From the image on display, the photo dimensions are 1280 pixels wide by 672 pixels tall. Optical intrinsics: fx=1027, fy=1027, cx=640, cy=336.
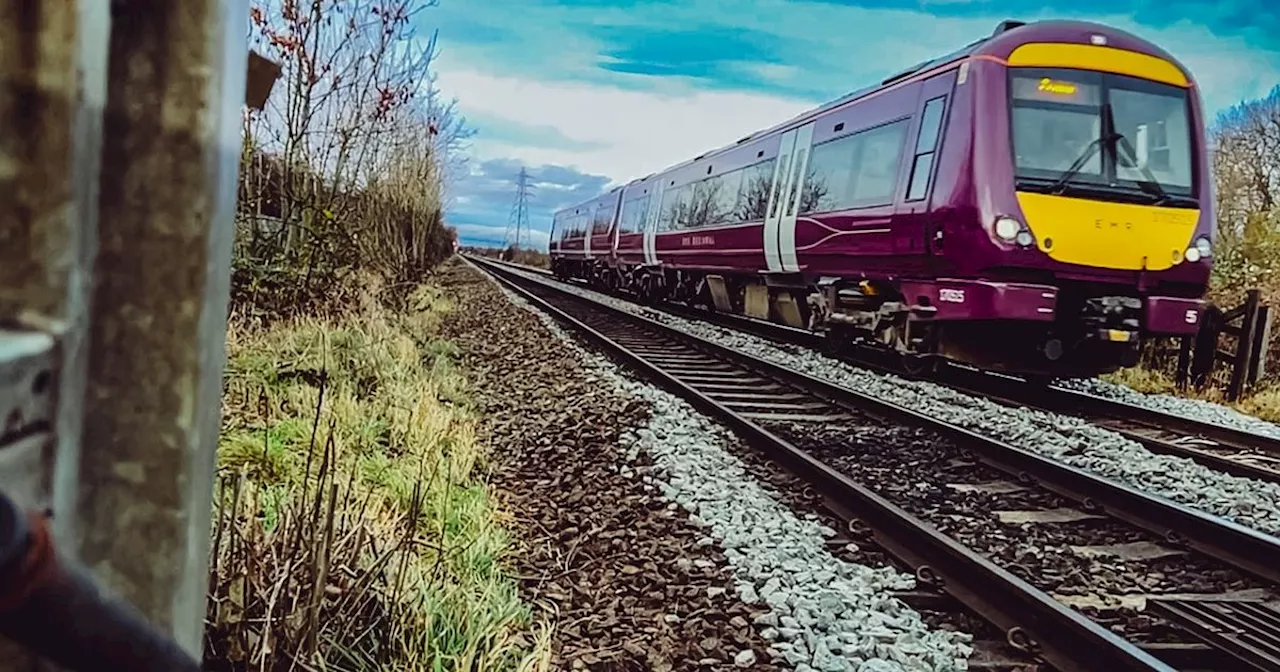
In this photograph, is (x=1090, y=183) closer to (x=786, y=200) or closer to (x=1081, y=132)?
(x=1081, y=132)

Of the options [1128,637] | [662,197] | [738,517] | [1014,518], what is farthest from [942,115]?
[662,197]

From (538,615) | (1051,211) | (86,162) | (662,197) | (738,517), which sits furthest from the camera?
(662,197)

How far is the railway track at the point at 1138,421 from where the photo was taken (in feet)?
20.0

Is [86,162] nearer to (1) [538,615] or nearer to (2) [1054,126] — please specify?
(1) [538,615]

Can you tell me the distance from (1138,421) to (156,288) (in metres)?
7.92

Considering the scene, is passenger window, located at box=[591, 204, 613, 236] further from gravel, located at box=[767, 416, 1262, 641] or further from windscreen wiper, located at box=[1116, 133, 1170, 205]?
gravel, located at box=[767, 416, 1262, 641]

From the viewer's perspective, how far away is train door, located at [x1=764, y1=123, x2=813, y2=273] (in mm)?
11234

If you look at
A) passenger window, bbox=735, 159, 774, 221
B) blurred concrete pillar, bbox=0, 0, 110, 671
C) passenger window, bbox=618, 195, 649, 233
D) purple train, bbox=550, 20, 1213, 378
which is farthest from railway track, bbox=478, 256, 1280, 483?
passenger window, bbox=618, 195, 649, 233

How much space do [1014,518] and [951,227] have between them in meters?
3.79

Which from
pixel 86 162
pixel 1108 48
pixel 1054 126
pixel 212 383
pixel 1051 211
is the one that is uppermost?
pixel 1108 48

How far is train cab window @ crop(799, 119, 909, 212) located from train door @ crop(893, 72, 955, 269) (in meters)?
0.22

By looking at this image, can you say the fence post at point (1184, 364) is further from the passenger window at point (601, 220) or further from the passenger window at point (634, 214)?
the passenger window at point (601, 220)

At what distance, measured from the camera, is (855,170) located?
983cm

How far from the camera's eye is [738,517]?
14.3ft
